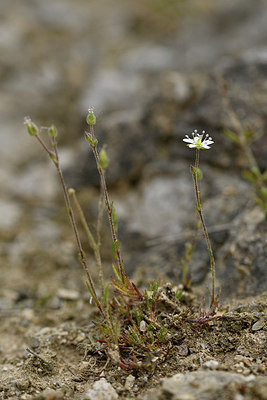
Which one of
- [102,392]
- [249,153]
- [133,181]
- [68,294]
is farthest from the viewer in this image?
[133,181]

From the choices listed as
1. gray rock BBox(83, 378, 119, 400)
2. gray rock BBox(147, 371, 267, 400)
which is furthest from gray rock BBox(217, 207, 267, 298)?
gray rock BBox(83, 378, 119, 400)

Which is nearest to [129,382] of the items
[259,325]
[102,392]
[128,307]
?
[102,392]

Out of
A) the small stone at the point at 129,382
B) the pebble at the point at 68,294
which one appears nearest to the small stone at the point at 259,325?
the small stone at the point at 129,382

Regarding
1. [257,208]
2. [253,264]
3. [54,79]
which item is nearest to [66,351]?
[253,264]

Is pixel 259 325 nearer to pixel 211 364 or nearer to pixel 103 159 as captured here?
pixel 211 364

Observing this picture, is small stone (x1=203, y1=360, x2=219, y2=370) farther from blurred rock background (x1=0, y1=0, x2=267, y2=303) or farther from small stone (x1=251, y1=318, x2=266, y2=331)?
blurred rock background (x1=0, y1=0, x2=267, y2=303)

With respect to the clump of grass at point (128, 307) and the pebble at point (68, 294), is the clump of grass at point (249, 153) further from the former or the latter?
the pebble at point (68, 294)
